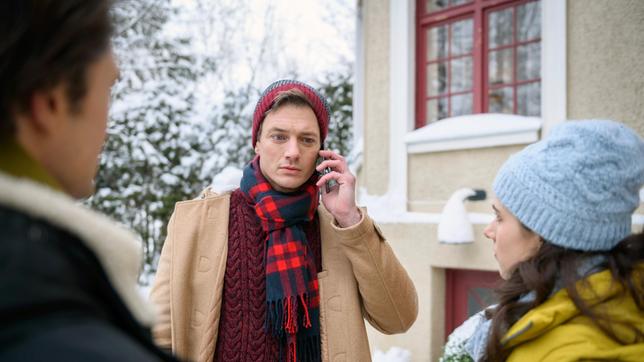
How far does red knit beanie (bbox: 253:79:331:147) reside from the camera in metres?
2.16

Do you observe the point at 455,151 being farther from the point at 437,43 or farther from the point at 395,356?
the point at 395,356

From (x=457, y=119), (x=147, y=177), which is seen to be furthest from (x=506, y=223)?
(x=147, y=177)

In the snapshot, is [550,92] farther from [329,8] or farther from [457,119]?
[329,8]

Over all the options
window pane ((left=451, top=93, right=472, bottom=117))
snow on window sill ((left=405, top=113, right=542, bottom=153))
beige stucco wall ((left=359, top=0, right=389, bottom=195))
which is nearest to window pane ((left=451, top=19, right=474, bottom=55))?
window pane ((left=451, top=93, right=472, bottom=117))

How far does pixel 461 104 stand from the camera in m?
5.81

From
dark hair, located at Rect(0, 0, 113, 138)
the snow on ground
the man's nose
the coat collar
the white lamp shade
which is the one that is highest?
dark hair, located at Rect(0, 0, 113, 138)

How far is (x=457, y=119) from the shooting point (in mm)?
5105

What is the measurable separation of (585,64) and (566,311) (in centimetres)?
351

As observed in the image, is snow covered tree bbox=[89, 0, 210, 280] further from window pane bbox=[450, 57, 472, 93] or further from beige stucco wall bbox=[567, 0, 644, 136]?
beige stucco wall bbox=[567, 0, 644, 136]

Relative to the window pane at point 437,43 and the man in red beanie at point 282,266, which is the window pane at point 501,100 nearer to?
the window pane at point 437,43

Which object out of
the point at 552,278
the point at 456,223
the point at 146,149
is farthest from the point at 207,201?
the point at 146,149

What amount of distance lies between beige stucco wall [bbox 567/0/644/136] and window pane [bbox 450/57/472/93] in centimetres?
160

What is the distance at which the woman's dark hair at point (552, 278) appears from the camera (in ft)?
4.75

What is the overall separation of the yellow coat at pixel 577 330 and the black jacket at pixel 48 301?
3.58 feet
